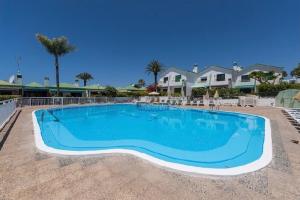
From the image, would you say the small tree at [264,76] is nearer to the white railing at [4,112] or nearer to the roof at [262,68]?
the roof at [262,68]

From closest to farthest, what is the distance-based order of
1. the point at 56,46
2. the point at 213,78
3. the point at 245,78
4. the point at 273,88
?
the point at 56,46 < the point at 273,88 < the point at 245,78 < the point at 213,78

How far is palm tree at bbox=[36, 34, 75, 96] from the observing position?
74.5 ft

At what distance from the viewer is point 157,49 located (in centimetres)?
3800

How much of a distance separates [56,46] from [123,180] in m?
26.3

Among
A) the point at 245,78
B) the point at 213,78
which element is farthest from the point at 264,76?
the point at 213,78

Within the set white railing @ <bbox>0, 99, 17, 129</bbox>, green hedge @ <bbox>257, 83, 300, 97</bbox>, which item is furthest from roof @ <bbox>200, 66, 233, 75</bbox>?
white railing @ <bbox>0, 99, 17, 129</bbox>

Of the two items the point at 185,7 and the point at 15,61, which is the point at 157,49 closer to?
the point at 185,7

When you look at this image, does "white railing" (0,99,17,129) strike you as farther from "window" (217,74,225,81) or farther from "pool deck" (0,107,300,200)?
"window" (217,74,225,81)

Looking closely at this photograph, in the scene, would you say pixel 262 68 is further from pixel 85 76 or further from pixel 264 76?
pixel 85 76

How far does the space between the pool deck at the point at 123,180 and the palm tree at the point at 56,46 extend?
74.1 ft

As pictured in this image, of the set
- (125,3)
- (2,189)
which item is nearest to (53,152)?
(2,189)

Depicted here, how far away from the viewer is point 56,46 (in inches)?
915

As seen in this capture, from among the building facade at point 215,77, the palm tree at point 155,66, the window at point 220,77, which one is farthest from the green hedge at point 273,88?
the palm tree at point 155,66

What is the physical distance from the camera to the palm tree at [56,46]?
894 inches
